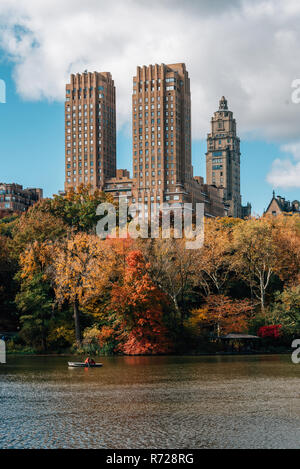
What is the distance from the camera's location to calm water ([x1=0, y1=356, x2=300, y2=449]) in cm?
2467

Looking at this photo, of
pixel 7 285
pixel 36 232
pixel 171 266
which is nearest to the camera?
pixel 171 266

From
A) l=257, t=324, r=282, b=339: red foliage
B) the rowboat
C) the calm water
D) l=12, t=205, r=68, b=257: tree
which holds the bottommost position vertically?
the rowboat

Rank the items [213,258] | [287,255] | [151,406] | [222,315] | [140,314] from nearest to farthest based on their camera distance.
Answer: [151,406] < [140,314] < [222,315] < [213,258] < [287,255]

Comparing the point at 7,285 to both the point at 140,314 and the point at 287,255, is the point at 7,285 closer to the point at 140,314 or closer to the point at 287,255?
the point at 140,314

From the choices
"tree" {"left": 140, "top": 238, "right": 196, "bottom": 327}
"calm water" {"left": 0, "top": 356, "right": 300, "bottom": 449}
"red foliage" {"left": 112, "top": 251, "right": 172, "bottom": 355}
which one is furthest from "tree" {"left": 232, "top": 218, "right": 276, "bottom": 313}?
"calm water" {"left": 0, "top": 356, "right": 300, "bottom": 449}

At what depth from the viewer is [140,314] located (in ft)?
208

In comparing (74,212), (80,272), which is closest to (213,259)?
(80,272)

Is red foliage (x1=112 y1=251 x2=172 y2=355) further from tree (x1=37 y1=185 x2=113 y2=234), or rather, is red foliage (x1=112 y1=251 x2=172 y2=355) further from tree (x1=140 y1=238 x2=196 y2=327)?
A: tree (x1=37 y1=185 x2=113 y2=234)

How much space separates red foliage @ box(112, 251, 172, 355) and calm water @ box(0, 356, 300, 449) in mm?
11237

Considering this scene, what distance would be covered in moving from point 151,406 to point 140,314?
31585mm

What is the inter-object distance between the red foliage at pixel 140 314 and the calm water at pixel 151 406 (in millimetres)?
11237

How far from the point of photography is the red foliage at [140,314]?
63281 mm

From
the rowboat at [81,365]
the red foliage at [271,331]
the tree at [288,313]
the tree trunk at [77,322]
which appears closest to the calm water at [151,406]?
the rowboat at [81,365]

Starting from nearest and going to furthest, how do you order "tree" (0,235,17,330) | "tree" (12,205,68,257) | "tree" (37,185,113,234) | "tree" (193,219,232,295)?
"tree" (193,219,232,295) < "tree" (0,235,17,330) < "tree" (12,205,68,257) < "tree" (37,185,113,234)
